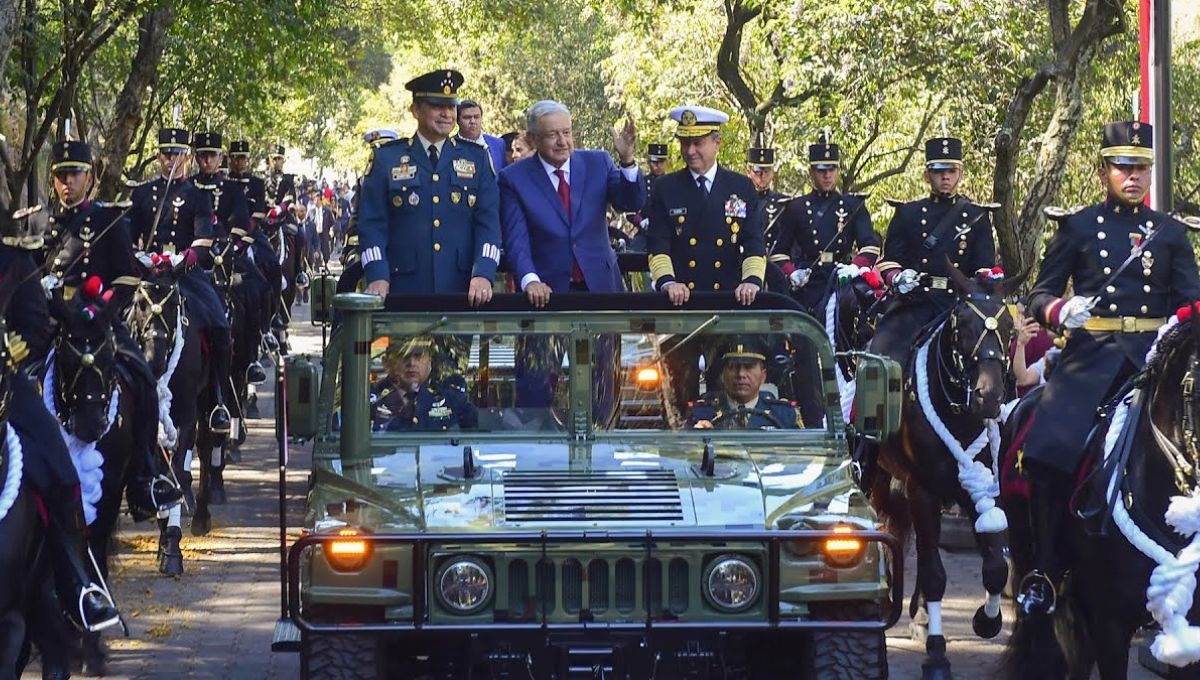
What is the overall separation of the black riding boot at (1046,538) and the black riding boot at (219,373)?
779cm

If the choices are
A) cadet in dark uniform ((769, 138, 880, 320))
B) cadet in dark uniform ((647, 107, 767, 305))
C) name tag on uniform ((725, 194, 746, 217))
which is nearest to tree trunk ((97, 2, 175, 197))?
cadet in dark uniform ((769, 138, 880, 320))

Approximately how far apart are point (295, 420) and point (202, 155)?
12044 millimetres

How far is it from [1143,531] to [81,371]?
553 cm

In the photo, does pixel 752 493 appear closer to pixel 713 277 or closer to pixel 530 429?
pixel 530 429

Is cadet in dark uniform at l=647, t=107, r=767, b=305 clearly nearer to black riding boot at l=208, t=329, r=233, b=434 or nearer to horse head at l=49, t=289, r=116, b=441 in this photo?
horse head at l=49, t=289, r=116, b=441

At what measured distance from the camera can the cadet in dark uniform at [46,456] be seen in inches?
348

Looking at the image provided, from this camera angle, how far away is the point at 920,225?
13688 millimetres

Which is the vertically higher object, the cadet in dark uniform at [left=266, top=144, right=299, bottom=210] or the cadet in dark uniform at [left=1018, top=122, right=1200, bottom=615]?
the cadet in dark uniform at [left=266, top=144, right=299, bottom=210]

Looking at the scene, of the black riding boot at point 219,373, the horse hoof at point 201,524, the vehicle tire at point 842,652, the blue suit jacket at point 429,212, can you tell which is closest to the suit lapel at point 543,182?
the blue suit jacket at point 429,212

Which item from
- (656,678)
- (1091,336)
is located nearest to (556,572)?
(656,678)

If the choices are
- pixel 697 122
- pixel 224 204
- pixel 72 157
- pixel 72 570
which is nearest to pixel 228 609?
pixel 72 157

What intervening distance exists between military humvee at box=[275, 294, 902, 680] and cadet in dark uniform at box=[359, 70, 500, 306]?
6.02 feet

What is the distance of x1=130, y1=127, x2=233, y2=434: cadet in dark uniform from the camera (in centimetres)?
1577

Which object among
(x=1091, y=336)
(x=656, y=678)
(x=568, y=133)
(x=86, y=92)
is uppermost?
(x=86, y=92)
